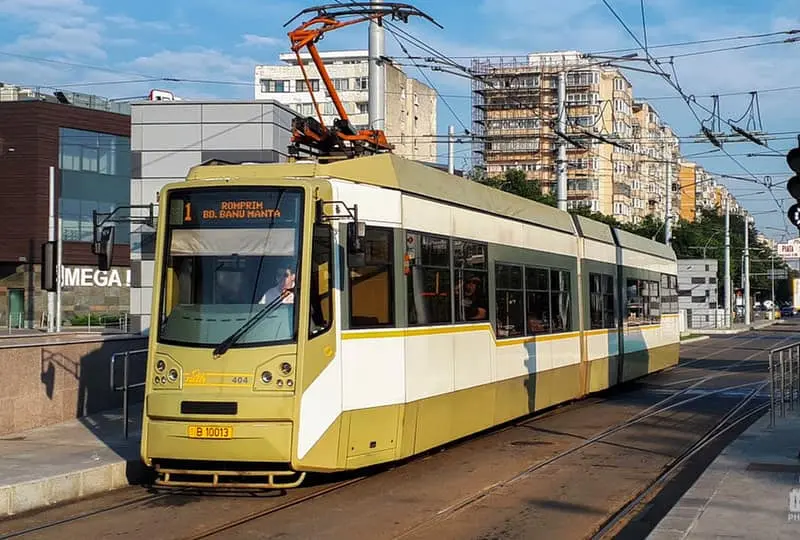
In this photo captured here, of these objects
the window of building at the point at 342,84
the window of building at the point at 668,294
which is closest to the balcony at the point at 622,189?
the window of building at the point at 342,84

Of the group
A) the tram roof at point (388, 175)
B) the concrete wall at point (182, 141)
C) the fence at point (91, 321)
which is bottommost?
the fence at point (91, 321)

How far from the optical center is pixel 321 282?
10492 millimetres

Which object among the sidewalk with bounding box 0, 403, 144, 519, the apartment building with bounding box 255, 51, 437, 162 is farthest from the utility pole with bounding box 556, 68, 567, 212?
the apartment building with bounding box 255, 51, 437, 162

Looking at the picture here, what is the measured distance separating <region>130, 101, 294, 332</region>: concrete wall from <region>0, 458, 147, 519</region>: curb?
12676 millimetres

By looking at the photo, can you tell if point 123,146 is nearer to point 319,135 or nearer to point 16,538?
point 319,135

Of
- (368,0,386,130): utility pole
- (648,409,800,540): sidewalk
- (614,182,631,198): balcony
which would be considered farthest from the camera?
(614,182,631,198): balcony

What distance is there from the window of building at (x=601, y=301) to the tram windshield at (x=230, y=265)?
1070 cm

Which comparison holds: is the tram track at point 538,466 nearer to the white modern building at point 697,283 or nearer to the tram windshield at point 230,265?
the tram windshield at point 230,265

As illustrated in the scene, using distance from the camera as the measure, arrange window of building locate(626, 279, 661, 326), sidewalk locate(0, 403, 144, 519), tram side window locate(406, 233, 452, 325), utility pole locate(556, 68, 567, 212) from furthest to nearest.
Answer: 1. utility pole locate(556, 68, 567, 212)
2. window of building locate(626, 279, 661, 326)
3. tram side window locate(406, 233, 452, 325)
4. sidewalk locate(0, 403, 144, 519)

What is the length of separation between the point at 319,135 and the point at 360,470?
4.34 m

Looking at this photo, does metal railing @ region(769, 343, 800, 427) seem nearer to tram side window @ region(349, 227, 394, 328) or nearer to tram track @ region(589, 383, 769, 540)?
tram track @ region(589, 383, 769, 540)

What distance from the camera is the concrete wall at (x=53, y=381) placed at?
1427 centimetres

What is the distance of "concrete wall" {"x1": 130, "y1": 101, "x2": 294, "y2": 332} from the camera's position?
955 inches

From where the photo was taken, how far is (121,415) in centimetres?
1655
